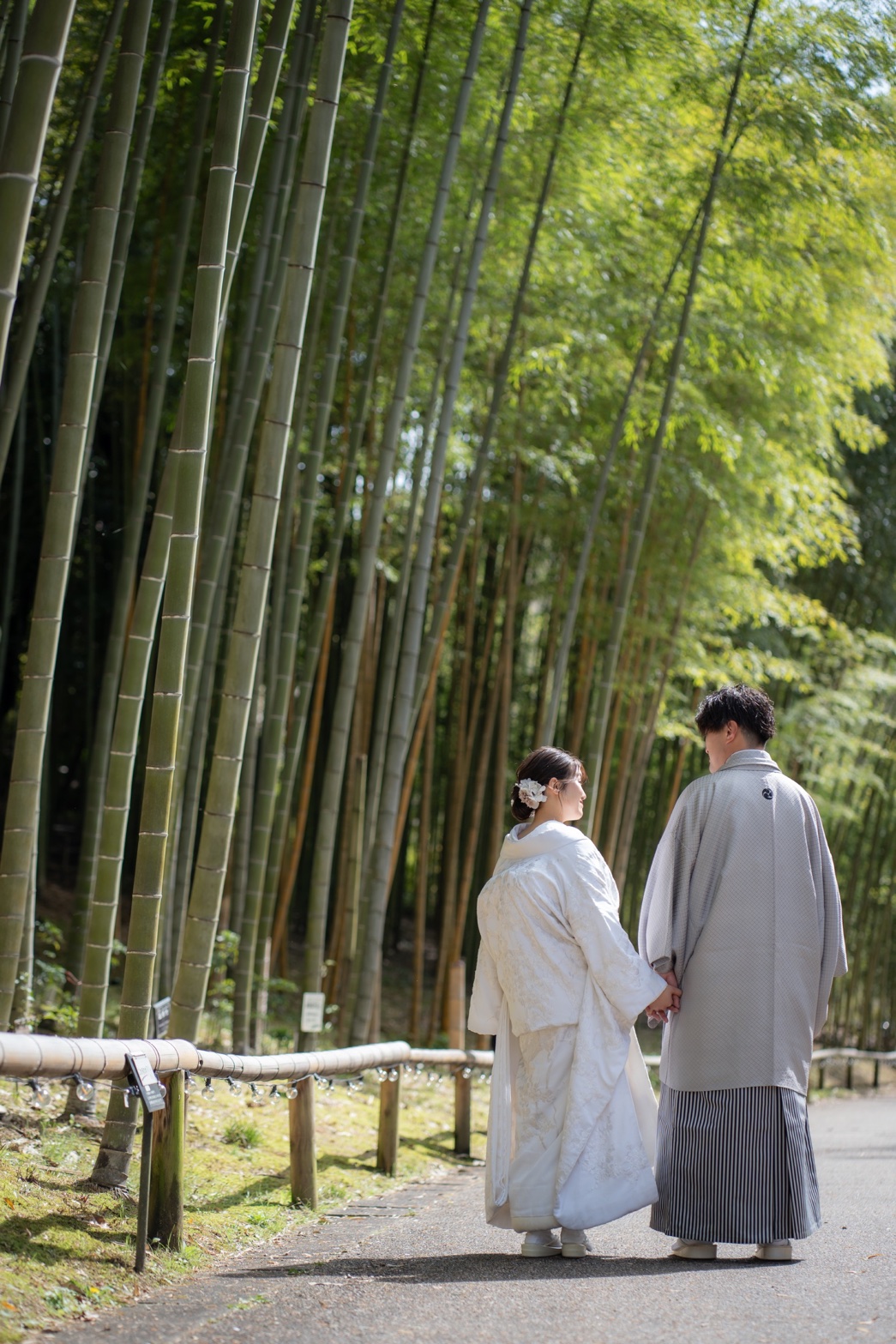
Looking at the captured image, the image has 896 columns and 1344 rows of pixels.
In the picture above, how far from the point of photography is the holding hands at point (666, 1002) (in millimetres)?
2898

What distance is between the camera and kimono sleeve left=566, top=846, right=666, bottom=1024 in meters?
2.81

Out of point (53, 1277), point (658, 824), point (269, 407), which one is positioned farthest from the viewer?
point (658, 824)

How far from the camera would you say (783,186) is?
5.47m

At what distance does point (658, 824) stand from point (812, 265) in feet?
16.0

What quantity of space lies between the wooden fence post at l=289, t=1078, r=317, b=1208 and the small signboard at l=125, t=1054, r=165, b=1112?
2.89 ft

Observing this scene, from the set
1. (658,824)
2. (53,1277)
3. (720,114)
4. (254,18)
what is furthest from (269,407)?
(658,824)

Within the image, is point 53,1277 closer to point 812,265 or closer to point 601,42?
point 601,42

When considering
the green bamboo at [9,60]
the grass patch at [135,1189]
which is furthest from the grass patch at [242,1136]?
the green bamboo at [9,60]

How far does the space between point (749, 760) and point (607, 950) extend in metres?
0.58

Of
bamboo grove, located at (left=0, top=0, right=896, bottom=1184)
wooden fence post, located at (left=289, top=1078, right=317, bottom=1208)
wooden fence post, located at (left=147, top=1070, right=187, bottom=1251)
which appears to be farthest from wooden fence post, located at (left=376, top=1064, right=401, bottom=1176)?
wooden fence post, located at (left=147, top=1070, right=187, bottom=1251)

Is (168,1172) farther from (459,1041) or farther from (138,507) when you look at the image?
(459,1041)

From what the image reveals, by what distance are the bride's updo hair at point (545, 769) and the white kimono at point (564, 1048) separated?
0.09 m

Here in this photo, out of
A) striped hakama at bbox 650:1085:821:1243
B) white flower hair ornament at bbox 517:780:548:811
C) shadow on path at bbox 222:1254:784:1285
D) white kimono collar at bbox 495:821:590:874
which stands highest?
white flower hair ornament at bbox 517:780:548:811

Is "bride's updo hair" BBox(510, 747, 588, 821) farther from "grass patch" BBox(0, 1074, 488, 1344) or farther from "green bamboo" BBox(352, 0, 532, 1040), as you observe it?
"green bamboo" BBox(352, 0, 532, 1040)
